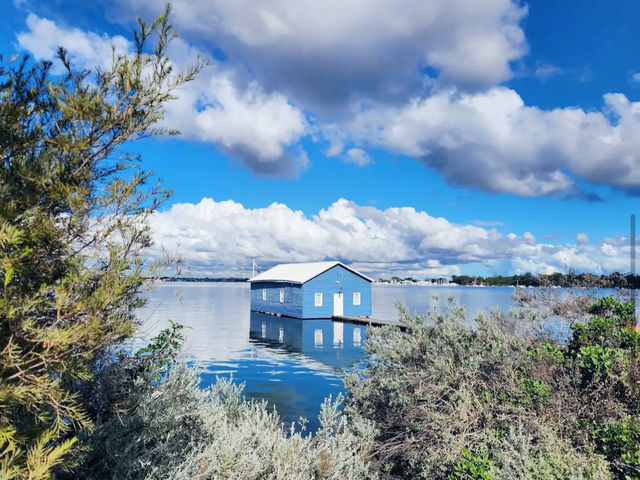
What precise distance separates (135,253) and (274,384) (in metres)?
16.2

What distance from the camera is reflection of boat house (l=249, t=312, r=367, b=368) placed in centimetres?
2600

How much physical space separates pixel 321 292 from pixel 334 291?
1.58 meters

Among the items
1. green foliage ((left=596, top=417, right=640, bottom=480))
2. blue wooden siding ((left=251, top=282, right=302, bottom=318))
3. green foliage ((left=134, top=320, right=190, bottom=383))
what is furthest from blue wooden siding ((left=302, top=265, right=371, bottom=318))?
green foliage ((left=596, top=417, right=640, bottom=480))

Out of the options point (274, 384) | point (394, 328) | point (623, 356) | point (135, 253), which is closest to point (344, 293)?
point (274, 384)

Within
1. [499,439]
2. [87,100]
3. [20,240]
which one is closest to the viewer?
[20,240]

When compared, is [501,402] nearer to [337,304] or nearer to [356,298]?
[337,304]

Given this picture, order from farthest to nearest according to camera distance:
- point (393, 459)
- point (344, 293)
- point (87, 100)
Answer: point (344, 293) → point (393, 459) → point (87, 100)

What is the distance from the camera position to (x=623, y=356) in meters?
6.68

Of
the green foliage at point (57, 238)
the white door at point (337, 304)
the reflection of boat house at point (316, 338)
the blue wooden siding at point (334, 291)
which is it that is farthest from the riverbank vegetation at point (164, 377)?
the white door at point (337, 304)

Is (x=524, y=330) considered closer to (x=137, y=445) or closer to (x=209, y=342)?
(x=137, y=445)

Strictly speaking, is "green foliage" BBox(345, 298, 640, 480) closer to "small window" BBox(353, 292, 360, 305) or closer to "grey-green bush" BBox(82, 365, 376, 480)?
"grey-green bush" BBox(82, 365, 376, 480)

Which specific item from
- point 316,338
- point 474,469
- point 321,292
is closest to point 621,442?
point 474,469

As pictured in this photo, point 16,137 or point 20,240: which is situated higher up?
point 16,137

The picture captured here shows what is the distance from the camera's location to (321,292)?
146 feet
